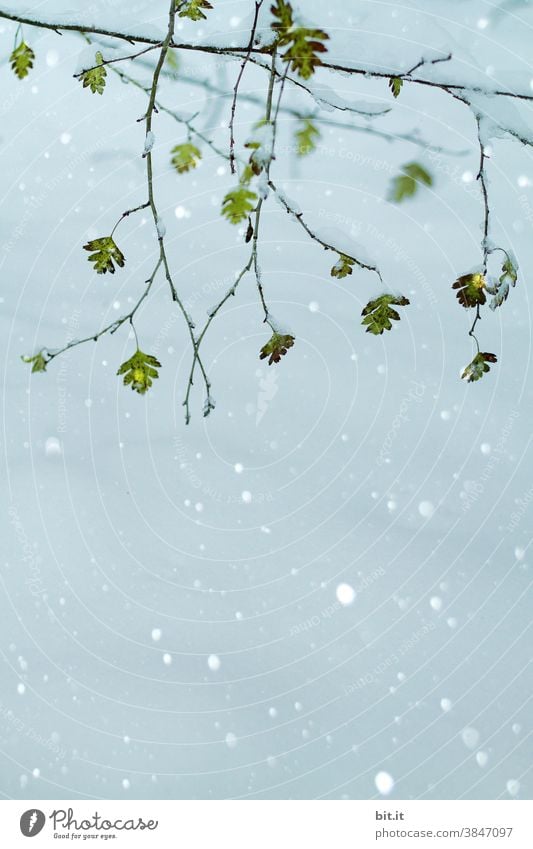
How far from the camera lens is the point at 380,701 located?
1043 mm

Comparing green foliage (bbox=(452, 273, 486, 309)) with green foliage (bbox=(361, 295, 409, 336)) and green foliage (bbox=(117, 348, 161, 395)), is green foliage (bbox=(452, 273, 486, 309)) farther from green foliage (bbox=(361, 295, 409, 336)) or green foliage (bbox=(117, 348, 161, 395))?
green foliage (bbox=(117, 348, 161, 395))

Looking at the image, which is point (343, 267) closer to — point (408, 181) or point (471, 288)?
point (471, 288)

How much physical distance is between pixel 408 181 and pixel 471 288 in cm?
70

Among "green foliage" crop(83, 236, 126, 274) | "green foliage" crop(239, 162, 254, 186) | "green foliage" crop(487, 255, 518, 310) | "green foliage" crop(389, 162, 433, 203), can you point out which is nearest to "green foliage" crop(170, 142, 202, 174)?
"green foliage" crop(239, 162, 254, 186)

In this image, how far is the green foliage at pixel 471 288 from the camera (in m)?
0.64

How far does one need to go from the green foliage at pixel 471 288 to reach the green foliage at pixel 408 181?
2.19 feet

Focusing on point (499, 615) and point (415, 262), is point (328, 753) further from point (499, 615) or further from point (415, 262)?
point (415, 262)

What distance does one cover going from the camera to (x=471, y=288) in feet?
2.09

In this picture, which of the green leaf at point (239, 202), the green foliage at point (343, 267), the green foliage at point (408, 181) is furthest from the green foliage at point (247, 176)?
the green foliage at point (408, 181)

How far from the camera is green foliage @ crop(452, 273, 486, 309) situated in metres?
0.64

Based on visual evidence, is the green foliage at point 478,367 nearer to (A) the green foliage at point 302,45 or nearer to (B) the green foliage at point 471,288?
(B) the green foliage at point 471,288

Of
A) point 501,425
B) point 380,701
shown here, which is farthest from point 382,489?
point 380,701

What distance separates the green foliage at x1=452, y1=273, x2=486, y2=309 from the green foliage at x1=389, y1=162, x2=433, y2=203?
2.19 ft
